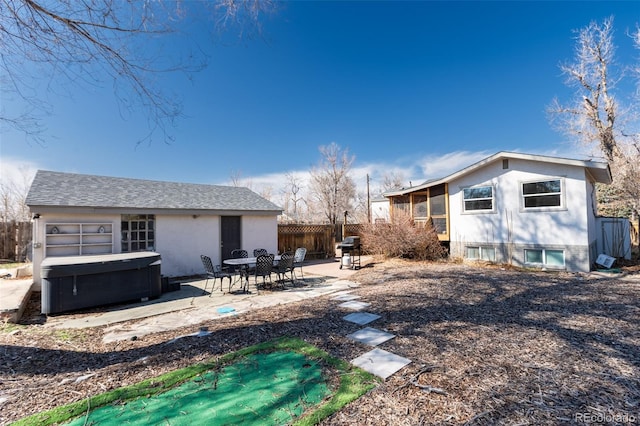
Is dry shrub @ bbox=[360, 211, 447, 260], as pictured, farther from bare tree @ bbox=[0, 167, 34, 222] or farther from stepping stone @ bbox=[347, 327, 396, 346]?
bare tree @ bbox=[0, 167, 34, 222]

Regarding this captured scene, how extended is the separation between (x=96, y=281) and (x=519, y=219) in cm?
1277

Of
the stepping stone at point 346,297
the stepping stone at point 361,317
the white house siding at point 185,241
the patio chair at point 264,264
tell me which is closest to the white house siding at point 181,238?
the white house siding at point 185,241

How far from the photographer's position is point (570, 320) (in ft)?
14.5

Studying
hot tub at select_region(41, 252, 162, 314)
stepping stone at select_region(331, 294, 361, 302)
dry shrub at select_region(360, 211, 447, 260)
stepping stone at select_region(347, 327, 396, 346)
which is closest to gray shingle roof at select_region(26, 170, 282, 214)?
hot tub at select_region(41, 252, 162, 314)

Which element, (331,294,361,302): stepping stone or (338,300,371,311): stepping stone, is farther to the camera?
(331,294,361,302): stepping stone

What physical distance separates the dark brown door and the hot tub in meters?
3.59

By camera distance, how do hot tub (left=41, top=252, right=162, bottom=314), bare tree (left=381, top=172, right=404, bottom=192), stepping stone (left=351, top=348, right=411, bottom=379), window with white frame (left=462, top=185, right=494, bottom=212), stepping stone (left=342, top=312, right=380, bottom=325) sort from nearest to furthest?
stepping stone (left=351, top=348, right=411, bottom=379) < stepping stone (left=342, top=312, right=380, bottom=325) < hot tub (left=41, top=252, right=162, bottom=314) < window with white frame (left=462, top=185, right=494, bottom=212) < bare tree (left=381, top=172, right=404, bottom=192)

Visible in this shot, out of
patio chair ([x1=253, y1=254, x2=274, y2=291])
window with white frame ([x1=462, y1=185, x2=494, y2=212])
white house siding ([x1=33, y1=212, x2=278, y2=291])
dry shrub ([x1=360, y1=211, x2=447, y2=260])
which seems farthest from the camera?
dry shrub ([x1=360, y1=211, x2=447, y2=260])

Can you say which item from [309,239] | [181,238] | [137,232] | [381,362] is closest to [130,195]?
[137,232]

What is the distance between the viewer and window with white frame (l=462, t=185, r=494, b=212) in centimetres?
1094

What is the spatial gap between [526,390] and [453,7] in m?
11.4

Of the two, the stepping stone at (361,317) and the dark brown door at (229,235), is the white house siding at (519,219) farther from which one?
the dark brown door at (229,235)

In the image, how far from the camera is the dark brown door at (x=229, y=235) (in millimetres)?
10664

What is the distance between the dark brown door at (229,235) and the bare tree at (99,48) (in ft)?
23.5
